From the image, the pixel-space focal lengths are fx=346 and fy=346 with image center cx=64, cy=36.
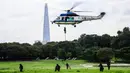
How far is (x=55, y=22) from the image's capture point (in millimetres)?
51188

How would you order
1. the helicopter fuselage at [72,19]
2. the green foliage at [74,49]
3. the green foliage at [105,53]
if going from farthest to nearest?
the green foliage at [74,49]
the green foliage at [105,53]
the helicopter fuselage at [72,19]

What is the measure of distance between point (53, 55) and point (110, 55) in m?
45.5

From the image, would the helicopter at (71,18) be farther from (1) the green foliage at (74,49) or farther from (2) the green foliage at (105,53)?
(1) the green foliage at (74,49)

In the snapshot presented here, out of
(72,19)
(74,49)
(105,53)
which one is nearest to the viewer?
(72,19)

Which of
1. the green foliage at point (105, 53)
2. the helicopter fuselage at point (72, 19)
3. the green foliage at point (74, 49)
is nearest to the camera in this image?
the helicopter fuselage at point (72, 19)

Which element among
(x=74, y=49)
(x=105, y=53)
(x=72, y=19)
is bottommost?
(x=105, y=53)

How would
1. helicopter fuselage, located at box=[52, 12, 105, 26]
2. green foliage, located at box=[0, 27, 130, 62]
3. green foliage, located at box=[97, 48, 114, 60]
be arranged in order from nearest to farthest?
1. helicopter fuselage, located at box=[52, 12, 105, 26]
2. green foliage, located at box=[97, 48, 114, 60]
3. green foliage, located at box=[0, 27, 130, 62]

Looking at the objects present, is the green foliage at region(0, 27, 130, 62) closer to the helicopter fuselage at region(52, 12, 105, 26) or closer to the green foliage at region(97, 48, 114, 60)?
the green foliage at region(97, 48, 114, 60)

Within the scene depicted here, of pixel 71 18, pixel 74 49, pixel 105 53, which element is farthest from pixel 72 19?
pixel 74 49

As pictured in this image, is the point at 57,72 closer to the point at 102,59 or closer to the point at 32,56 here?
the point at 102,59

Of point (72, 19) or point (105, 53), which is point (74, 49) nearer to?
point (105, 53)

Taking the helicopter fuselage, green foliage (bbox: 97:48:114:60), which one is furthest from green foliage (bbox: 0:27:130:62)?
the helicopter fuselage

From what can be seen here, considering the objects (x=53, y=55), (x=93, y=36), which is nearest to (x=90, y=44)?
(x=93, y=36)

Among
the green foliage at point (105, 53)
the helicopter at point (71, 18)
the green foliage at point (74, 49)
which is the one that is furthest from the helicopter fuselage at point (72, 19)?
the green foliage at point (74, 49)
